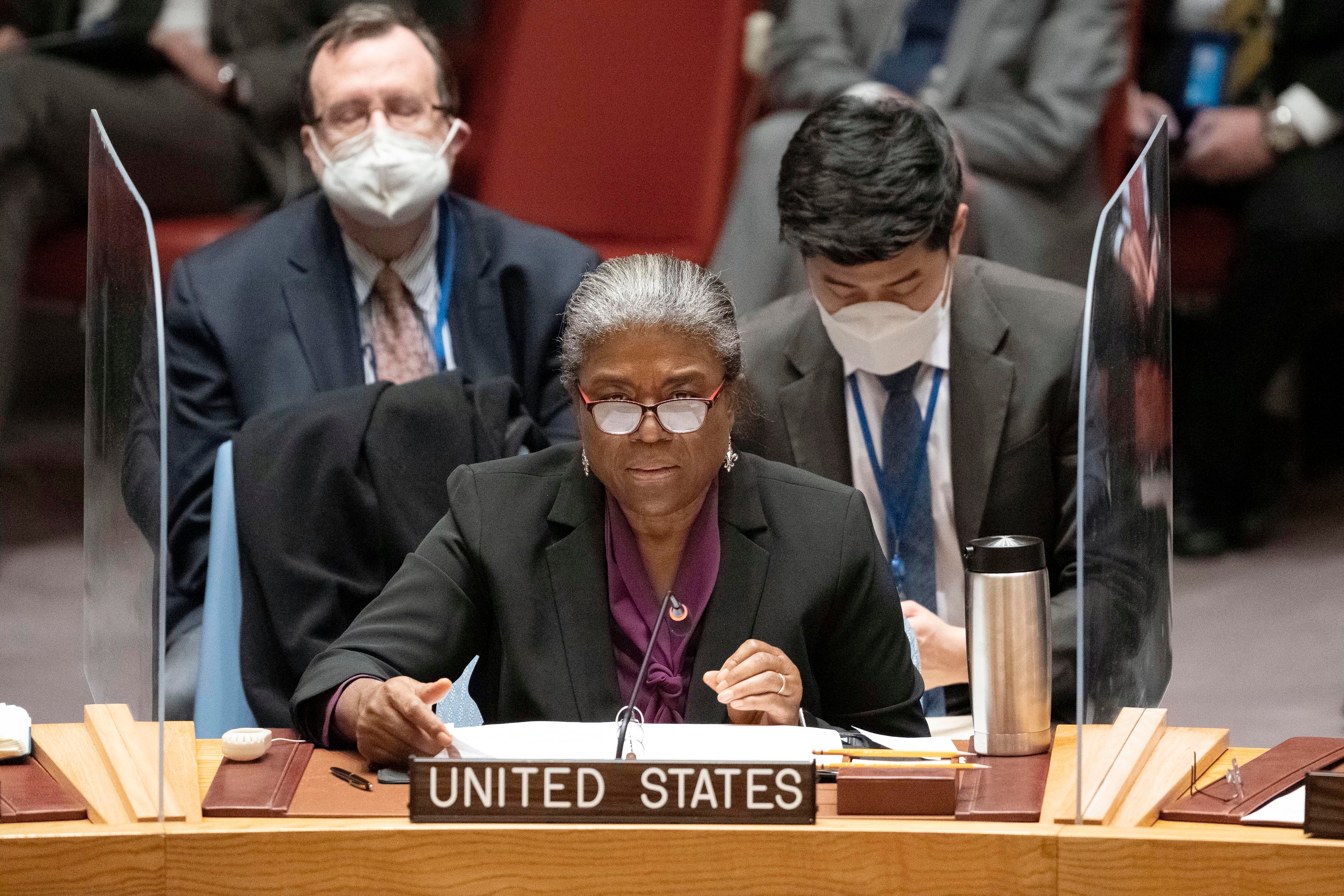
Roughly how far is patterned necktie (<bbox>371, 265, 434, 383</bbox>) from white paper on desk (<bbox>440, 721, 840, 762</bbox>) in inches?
48.3

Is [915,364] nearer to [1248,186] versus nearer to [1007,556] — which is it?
[1007,556]

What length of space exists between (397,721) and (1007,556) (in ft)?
2.12

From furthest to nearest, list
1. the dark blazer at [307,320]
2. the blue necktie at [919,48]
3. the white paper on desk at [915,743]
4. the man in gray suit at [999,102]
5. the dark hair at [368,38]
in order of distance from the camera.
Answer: the blue necktie at [919,48] < the man in gray suit at [999,102] < the dark hair at [368,38] < the dark blazer at [307,320] < the white paper on desk at [915,743]

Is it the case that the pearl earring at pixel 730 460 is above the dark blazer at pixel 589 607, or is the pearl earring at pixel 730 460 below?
above

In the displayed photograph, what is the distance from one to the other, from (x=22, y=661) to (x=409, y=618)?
7.18 ft

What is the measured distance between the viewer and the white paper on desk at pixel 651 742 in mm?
1809

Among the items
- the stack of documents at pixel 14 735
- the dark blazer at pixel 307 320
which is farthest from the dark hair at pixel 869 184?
the stack of documents at pixel 14 735

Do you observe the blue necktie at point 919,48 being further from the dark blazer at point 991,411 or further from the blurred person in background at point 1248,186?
the dark blazer at point 991,411

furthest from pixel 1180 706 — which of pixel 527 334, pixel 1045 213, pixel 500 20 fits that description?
pixel 500 20

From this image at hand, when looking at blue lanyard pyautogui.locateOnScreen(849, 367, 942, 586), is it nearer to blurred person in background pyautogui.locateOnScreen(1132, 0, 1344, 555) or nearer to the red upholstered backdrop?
the red upholstered backdrop

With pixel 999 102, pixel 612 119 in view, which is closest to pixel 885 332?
pixel 999 102

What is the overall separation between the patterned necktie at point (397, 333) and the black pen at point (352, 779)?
1231 millimetres

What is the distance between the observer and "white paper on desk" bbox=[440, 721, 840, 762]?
1.81 m

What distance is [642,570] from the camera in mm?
2105
